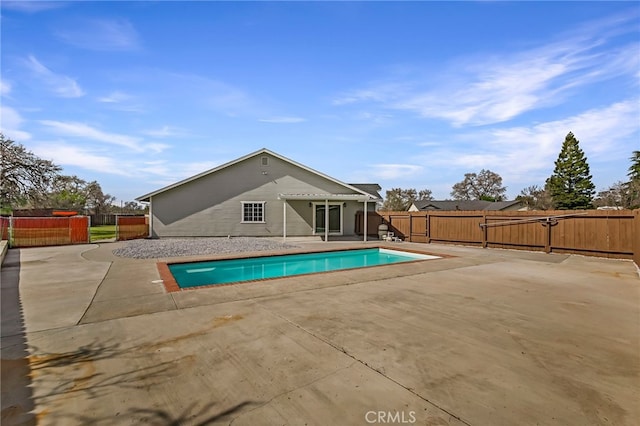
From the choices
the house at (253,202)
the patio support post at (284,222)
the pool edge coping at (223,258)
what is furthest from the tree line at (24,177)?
the pool edge coping at (223,258)

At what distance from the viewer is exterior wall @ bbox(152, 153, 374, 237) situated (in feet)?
56.4

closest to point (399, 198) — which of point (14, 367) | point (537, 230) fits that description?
point (537, 230)

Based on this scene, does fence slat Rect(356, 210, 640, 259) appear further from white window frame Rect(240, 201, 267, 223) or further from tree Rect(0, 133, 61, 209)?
tree Rect(0, 133, 61, 209)

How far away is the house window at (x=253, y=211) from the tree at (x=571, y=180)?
126ft

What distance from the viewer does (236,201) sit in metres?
18.1

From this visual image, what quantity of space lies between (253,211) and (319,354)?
1568cm

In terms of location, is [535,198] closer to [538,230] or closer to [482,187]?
[482,187]

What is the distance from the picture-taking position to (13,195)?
878 inches

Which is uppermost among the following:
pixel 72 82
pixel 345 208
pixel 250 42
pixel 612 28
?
pixel 250 42

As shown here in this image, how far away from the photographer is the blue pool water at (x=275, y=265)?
354 inches

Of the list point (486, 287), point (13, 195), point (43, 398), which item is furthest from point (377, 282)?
point (13, 195)

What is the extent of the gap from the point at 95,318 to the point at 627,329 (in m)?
7.53

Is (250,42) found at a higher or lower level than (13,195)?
higher

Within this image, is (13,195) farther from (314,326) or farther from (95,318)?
(314,326)
